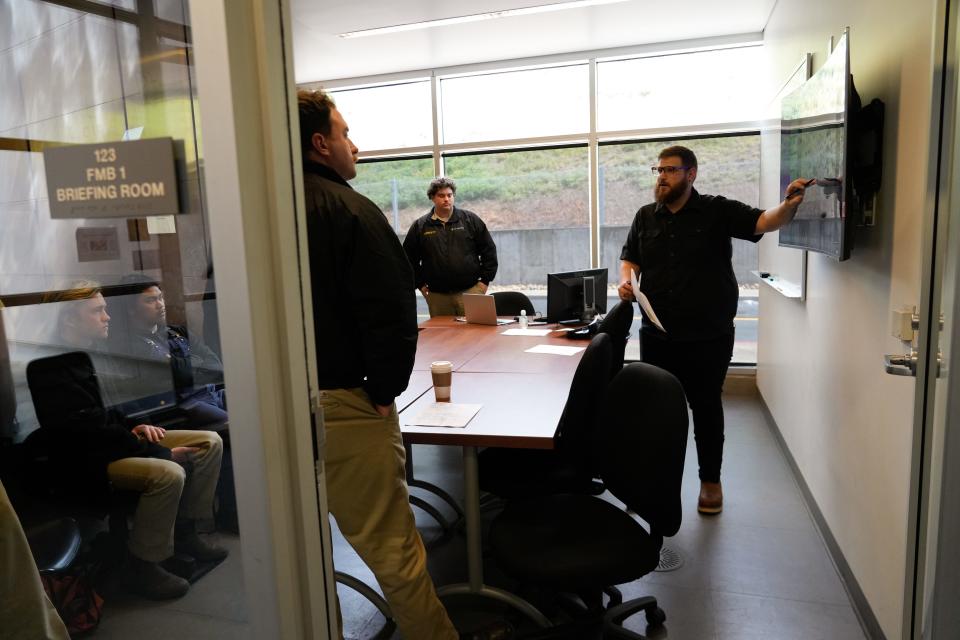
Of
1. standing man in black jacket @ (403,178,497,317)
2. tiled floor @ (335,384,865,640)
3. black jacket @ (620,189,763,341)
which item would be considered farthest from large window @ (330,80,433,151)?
tiled floor @ (335,384,865,640)

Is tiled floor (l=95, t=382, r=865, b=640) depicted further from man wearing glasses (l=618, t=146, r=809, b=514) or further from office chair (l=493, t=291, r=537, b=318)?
office chair (l=493, t=291, r=537, b=318)

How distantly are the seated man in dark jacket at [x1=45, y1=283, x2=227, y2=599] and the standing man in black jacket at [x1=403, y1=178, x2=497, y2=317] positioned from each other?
395cm

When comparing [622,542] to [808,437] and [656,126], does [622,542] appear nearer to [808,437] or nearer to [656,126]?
[808,437]

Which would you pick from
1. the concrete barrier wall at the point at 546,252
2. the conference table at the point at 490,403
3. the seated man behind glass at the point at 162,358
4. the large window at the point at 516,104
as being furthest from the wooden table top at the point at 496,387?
the large window at the point at 516,104

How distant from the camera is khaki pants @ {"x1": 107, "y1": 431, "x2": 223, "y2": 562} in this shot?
1006 mm

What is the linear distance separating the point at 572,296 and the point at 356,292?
2.43m

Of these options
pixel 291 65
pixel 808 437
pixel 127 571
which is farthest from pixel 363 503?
pixel 808 437

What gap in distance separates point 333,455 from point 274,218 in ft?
3.49

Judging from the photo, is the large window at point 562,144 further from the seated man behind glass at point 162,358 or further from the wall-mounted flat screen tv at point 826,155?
the seated man behind glass at point 162,358

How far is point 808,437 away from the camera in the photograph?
326 cm

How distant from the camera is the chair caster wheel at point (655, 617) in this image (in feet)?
7.45

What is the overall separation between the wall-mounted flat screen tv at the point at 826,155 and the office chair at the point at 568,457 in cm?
88

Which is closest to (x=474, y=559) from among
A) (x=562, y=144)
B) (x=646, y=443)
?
(x=646, y=443)

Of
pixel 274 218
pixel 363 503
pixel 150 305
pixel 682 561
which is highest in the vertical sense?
pixel 274 218
